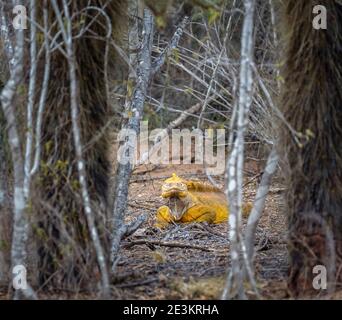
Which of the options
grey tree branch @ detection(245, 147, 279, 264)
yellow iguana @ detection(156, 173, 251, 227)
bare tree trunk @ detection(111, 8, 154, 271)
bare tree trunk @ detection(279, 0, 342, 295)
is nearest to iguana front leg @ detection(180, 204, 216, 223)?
yellow iguana @ detection(156, 173, 251, 227)

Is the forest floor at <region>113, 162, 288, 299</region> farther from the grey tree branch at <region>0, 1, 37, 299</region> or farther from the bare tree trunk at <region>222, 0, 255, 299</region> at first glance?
the grey tree branch at <region>0, 1, 37, 299</region>

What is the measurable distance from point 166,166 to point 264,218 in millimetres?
3928

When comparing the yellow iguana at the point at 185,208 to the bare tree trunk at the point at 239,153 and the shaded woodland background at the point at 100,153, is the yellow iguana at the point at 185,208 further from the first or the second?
the bare tree trunk at the point at 239,153

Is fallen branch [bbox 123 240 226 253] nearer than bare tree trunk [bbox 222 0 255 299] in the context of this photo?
No

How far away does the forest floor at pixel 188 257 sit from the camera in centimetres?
587

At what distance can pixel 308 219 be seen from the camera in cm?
570

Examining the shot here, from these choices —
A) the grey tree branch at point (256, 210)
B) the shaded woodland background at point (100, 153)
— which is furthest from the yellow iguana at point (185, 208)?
the grey tree branch at point (256, 210)

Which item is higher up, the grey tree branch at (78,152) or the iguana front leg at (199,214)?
the grey tree branch at (78,152)

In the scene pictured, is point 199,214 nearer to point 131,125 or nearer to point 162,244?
point 162,244

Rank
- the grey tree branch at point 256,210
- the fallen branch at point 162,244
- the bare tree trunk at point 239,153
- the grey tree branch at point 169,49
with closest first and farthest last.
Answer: the bare tree trunk at point 239,153, the grey tree branch at point 256,210, the grey tree branch at point 169,49, the fallen branch at point 162,244

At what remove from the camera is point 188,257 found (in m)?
7.95

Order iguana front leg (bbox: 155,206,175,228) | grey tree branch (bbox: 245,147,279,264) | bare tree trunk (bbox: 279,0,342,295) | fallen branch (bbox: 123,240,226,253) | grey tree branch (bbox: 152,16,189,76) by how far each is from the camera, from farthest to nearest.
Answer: iguana front leg (bbox: 155,206,175,228), fallen branch (bbox: 123,240,226,253), grey tree branch (bbox: 152,16,189,76), grey tree branch (bbox: 245,147,279,264), bare tree trunk (bbox: 279,0,342,295)

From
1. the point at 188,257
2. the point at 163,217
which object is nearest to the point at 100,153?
the point at 188,257

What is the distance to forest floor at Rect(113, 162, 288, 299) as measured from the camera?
587 cm
